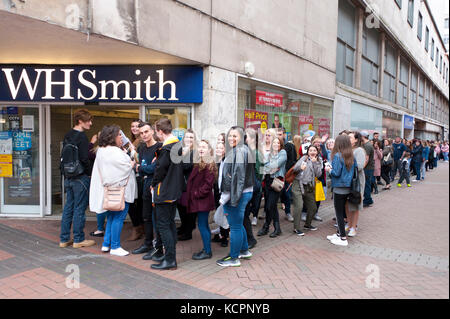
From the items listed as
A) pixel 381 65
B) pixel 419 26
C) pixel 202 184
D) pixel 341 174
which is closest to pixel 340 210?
pixel 341 174

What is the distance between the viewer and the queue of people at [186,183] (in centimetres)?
443

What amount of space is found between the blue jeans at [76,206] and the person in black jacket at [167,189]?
1.51 meters

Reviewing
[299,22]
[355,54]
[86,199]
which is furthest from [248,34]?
[355,54]

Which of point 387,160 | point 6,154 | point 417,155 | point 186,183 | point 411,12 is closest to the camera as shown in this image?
point 186,183

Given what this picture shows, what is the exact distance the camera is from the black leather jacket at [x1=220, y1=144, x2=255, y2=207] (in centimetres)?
433

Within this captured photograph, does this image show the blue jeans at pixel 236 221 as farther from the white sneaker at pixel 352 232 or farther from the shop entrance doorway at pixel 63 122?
the shop entrance doorway at pixel 63 122

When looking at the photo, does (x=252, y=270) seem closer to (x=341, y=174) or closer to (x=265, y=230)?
(x=265, y=230)

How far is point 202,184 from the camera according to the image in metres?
4.76

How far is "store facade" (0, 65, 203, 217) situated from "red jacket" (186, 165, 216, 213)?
7.59ft

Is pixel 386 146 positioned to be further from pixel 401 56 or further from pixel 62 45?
pixel 401 56

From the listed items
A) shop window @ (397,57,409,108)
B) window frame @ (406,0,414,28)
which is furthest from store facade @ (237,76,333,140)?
window frame @ (406,0,414,28)

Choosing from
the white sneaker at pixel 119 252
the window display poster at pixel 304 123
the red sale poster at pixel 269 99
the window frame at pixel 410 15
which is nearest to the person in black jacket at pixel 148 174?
the white sneaker at pixel 119 252

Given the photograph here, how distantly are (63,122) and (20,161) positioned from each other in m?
1.16

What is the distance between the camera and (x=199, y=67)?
22.2 ft
